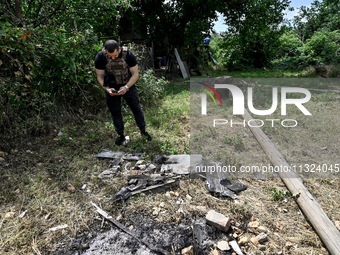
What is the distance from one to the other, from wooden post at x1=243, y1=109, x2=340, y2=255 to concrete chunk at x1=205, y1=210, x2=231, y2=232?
98cm

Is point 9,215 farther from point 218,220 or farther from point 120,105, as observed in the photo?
point 218,220

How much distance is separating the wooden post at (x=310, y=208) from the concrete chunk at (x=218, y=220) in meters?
0.98

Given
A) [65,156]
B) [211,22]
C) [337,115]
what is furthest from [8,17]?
[211,22]

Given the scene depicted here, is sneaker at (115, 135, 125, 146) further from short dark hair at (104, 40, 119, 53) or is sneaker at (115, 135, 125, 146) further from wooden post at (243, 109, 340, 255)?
wooden post at (243, 109, 340, 255)

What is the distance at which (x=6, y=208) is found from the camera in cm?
288

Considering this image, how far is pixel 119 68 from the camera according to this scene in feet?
12.8

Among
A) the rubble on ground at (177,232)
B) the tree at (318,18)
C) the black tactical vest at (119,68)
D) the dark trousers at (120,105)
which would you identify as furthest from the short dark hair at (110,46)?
the tree at (318,18)

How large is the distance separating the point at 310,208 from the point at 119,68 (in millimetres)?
3522

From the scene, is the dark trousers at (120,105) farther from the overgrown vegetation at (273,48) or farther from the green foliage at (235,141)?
the overgrown vegetation at (273,48)

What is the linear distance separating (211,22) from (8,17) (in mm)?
10595

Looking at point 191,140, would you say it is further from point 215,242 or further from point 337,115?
point 337,115

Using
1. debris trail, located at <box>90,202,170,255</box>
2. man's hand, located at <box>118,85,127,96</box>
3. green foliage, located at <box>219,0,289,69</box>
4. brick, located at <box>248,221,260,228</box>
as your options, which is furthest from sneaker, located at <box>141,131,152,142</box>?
green foliage, located at <box>219,0,289,69</box>

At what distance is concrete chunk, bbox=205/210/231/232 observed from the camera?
2.49 meters

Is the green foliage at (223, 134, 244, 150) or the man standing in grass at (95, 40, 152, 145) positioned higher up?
the man standing in grass at (95, 40, 152, 145)
